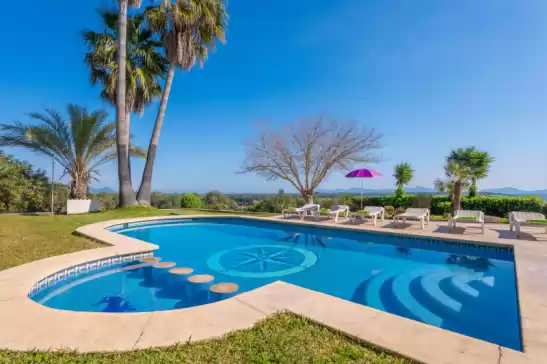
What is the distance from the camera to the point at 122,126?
43.9 feet

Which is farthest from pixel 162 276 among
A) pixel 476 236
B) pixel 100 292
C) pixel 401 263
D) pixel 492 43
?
pixel 492 43

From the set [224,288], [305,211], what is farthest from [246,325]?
[305,211]

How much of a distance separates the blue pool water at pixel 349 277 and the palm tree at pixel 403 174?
844 cm

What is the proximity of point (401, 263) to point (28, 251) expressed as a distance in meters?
8.28

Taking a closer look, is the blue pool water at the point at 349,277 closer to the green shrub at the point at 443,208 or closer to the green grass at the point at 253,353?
the green grass at the point at 253,353

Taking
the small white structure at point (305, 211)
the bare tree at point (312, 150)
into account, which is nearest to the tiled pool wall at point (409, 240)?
the small white structure at point (305, 211)

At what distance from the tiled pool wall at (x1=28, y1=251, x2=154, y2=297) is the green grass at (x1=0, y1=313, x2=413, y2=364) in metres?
2.59

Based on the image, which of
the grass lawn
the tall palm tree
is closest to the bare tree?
the tall palm tree

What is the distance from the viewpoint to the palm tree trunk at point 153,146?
1449 cm

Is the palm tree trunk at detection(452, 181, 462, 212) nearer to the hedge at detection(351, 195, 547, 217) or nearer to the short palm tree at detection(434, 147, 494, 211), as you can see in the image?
the short palm tree at detection(434, 147, 494, 211)

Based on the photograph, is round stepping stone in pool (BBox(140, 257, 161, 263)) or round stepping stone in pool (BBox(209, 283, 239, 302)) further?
round stepping stone in pool (BBox(140, 257, 161, 263))

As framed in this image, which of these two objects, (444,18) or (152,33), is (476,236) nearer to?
(444,18)

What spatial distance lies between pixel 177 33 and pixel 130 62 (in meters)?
2.86

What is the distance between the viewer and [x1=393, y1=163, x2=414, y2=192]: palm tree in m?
16.3
